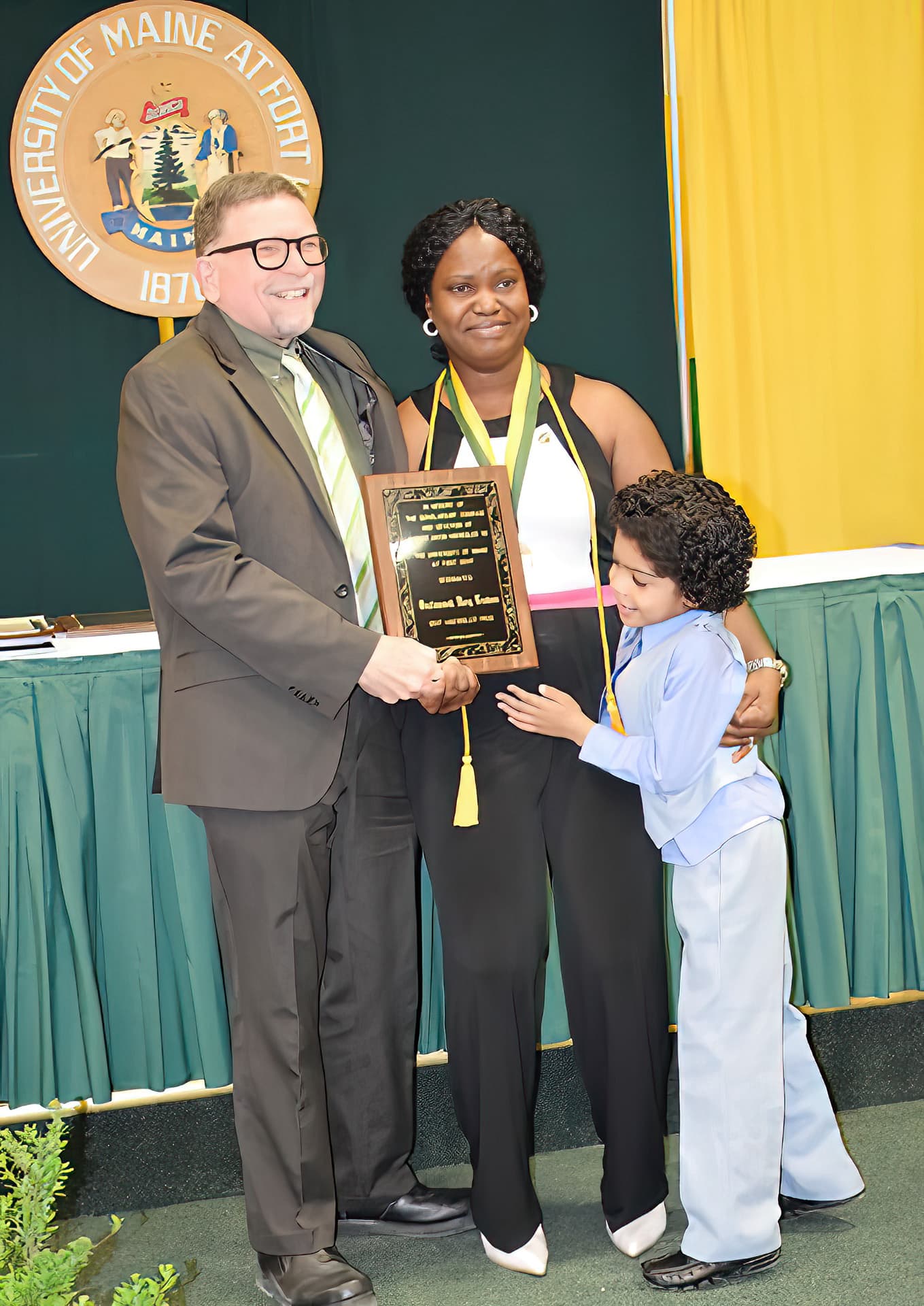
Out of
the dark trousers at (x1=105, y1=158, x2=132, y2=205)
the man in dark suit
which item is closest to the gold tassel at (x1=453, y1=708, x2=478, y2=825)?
the man in dark suit

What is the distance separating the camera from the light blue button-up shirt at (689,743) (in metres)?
1.75

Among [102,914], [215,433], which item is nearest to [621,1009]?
[102,914]

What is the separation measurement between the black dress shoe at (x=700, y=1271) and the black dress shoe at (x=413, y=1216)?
0.35 meters

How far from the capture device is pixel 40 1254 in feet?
3.26

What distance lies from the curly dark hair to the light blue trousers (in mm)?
362

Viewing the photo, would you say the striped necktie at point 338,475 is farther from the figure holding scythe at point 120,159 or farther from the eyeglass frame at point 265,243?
the figure holding scythe at point 120,159

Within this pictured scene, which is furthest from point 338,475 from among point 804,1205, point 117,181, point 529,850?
point 117,181

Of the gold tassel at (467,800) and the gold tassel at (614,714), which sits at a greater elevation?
the gold tassel at (614,714)

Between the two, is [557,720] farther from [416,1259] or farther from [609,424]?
[416,1259]

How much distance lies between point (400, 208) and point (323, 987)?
9.46 ft

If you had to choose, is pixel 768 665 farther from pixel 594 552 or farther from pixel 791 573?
pixel 791 573

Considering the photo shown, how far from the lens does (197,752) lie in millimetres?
1763

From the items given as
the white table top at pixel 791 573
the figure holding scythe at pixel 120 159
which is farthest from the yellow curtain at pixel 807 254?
the figure holding scythe at pixel 120 159

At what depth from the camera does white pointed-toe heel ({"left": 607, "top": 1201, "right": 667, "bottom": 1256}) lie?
1935 mm
